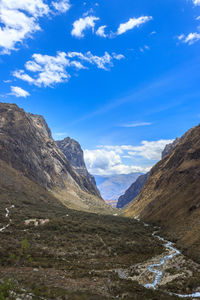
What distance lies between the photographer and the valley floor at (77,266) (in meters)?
19.5

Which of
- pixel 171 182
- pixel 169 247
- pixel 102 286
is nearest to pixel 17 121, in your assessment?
pixel 171 182

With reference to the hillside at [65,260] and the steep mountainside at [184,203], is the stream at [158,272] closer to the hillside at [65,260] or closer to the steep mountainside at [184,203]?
the hillside at [65,260]

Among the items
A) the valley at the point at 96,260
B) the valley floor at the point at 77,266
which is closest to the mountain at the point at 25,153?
the valley at the point at 96,260

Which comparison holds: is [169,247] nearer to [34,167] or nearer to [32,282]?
[32,282]

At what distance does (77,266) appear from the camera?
28766 mm

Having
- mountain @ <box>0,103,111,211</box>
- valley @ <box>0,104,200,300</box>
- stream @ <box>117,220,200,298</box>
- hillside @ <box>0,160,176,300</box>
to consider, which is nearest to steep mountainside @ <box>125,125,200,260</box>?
valley @ <box>0,104,200,300</box>

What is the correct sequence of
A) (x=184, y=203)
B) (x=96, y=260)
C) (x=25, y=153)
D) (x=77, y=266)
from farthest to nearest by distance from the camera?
(x=25, y=153), (x=184, y=203), (x=96, y=260), (x=77, y=266)

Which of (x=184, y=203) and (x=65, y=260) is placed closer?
(x=65, y=260)

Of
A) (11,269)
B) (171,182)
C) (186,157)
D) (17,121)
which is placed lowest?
(11,269)

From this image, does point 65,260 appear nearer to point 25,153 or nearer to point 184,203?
point 184,203

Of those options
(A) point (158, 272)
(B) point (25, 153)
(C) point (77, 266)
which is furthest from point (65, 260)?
(B) point (25, 153)

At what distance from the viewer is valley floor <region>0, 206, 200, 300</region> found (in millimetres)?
19469

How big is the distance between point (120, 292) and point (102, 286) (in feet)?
6.77

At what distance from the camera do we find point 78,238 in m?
45.3
